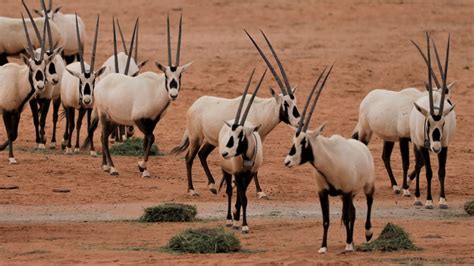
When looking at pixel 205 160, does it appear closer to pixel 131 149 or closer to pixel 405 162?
pixel 405 162

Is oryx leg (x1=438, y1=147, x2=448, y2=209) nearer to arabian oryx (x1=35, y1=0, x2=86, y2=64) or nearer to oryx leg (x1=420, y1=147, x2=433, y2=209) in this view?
oryx leg (x1=420, y1=147, x2=433, y2=209)

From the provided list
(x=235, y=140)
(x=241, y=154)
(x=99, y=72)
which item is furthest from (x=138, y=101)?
(x=235, y=140)

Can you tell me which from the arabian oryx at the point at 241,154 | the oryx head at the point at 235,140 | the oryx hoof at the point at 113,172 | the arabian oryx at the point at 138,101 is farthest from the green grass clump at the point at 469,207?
the oryx hoof at the point at 113,172

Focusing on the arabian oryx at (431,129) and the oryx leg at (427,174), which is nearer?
the arabian oryx at (431,129)

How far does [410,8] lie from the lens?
122ft

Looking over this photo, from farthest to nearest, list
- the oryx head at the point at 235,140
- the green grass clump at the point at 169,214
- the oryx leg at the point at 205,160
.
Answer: the oryx leg at the point at 205,160 → the green grass clump at the point at 169,214 → the oryx head at the point at 235,140

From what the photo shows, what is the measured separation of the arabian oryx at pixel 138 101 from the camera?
66.6 ft

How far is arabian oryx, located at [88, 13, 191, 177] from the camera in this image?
20297 mm

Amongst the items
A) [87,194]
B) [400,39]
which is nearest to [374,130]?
[87,194]

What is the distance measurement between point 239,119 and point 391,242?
10.8ft

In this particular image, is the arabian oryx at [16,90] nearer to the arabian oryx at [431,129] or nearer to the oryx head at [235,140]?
the arabian oryx at [431,129]

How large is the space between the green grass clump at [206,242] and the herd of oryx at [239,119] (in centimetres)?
92

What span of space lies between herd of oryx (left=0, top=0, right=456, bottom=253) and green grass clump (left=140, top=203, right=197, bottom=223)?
0.53 meters

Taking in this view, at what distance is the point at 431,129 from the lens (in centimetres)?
1786
